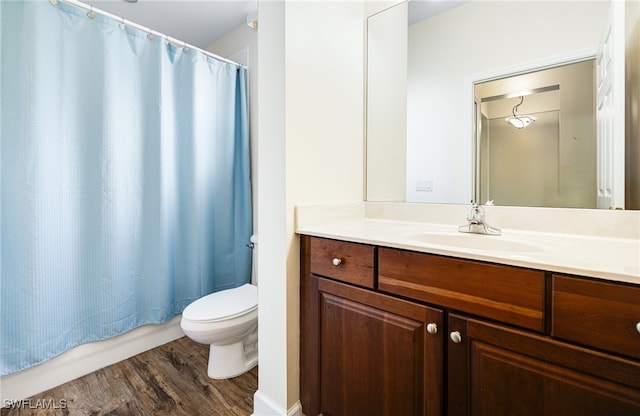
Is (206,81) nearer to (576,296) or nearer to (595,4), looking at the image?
(595,4)

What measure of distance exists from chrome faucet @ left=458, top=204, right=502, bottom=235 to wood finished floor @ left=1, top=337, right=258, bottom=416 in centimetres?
130

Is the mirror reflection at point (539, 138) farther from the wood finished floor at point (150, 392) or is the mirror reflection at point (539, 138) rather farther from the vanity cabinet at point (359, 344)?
the wood finished floor at point (150, 392)

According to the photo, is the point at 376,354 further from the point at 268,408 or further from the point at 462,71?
the point at 462,71

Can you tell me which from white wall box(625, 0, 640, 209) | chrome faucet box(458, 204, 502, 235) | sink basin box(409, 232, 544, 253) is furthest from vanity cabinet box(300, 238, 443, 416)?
white wall box(625, 0, 640, 209)

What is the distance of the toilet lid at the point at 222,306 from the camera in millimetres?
1549

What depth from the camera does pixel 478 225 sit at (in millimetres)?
1200

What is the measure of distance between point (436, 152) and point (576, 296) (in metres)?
0.93

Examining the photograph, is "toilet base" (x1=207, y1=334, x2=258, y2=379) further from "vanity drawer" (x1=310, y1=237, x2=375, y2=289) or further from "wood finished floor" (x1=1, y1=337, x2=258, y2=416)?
"vanity drawer" (x1=310, y1=237, x2=375, y2=289)

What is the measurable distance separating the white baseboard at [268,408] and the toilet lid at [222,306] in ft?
Answer: 1.38

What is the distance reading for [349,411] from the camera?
3.59ft

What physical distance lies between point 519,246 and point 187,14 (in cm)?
261

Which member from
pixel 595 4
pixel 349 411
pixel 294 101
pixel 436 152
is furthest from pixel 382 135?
pixel 349 411

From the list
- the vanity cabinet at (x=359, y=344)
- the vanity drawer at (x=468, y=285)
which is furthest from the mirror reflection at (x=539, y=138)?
the vanity cabinet at (x=359, y=344)

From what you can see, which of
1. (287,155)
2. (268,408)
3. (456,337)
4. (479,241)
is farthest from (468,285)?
(268,408)
